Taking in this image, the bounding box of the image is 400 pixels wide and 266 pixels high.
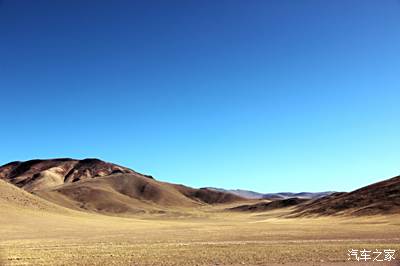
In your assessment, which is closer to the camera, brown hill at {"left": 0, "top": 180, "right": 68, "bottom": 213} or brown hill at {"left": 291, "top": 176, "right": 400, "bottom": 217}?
brown hill at {"left": 291, "top": 176, "right": 400, "bottom": 217}

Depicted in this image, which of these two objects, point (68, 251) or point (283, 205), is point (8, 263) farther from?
point (283, 205)

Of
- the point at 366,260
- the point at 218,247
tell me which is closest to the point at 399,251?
the point at 366,260

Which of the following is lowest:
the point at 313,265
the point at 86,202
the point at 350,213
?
the point at 313,265

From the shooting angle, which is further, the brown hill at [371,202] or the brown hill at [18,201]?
the brown hill at [18,201]

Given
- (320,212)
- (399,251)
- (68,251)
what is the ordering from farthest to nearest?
(320,212) → (68,251) → (399,251)

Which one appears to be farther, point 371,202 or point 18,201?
point 18,201

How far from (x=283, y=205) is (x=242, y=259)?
176 meters

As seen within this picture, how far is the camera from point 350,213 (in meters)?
86.5

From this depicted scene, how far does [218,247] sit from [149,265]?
981 cm

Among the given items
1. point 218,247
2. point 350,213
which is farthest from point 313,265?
point 350,213

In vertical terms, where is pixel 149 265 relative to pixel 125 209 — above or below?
below

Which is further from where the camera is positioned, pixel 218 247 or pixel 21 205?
pixel 21 205

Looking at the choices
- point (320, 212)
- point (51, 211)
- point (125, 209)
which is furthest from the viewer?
point (125, 209)

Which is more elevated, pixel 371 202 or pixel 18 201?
pixel 18 201
